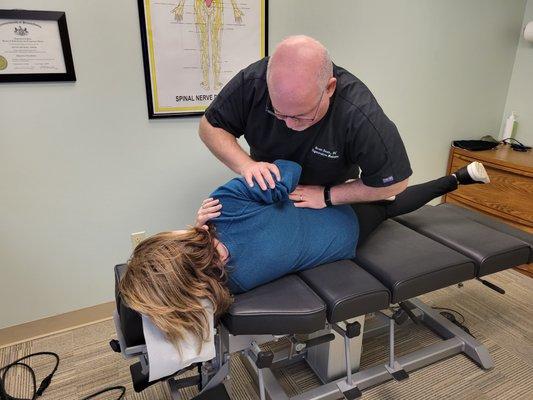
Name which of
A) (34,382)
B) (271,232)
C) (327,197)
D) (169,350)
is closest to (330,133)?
(327,197)

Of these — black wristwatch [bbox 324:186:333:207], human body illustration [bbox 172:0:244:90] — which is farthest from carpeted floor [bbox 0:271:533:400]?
human body illustration [bbox 172:0:244:90]

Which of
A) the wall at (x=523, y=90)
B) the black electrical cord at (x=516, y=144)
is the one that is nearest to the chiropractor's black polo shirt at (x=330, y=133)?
the black electrical cord at (x=516, y=144)

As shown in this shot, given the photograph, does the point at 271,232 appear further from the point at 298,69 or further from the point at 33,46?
the point at 33,46

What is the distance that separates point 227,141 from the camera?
1.44 m

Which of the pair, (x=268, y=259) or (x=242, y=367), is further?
(x=242, y=367)

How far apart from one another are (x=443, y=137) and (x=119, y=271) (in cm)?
218

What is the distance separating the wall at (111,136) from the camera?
1547 millimetres

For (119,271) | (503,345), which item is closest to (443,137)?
(503,345)

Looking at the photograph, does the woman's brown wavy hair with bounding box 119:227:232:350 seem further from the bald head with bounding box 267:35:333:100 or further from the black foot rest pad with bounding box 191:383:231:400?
the bald head with bounding box 267:35:333:100

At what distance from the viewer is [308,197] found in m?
1.31

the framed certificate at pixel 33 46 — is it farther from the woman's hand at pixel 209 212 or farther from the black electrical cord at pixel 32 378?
the black electrical cord at pixel 32 378

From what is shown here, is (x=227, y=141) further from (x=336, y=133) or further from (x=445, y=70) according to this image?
(x=445, y=70)

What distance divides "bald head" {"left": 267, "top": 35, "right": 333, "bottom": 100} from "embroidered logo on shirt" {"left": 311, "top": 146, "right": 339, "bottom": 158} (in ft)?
0.88

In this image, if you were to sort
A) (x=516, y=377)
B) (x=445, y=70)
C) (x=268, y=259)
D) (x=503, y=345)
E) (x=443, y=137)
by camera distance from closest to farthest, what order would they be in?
(x=268, y=259)
(x=516, y=377)
(x=503, y=345)
(x=445, y=70)
(x=443, y=137)
